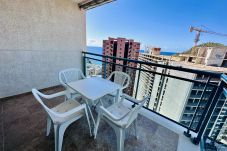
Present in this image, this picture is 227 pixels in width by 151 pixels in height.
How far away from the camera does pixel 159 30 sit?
15633mm

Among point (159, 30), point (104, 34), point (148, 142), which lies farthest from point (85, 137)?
point (159, 30)

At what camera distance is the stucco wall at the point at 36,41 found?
1983mm

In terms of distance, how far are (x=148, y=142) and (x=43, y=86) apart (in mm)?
2849

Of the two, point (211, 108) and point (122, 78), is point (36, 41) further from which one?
point (211, 108)

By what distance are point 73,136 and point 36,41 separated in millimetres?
2323

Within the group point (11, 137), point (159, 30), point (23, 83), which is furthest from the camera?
point (159, 30)

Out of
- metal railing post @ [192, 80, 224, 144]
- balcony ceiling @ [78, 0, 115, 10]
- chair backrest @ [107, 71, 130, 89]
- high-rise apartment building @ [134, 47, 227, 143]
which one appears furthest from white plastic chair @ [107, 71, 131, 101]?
balcony ceiling @ [78, 0, 115, 10]

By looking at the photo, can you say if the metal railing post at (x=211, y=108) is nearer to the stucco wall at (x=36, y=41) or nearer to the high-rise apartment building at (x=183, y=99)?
the high-rise apartment building at (x=183, y=99)

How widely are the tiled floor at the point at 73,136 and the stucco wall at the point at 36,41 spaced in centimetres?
89

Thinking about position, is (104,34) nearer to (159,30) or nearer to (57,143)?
(159,30)

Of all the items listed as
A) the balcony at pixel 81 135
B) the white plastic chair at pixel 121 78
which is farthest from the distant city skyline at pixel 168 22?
the balcony at pixel 81 135

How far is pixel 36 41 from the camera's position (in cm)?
233

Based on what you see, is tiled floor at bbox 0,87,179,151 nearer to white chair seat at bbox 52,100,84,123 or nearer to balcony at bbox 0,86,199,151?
balcony at bbox 0,86,199,151

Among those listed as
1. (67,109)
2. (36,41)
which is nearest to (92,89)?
(67,109)
